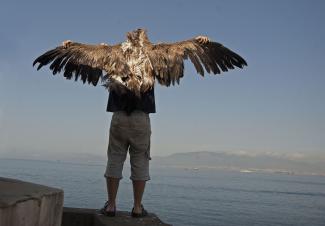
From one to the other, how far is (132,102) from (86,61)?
3.05 ft

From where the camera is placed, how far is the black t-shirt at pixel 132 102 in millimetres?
6622

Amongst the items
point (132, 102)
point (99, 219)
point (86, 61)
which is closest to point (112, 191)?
point (99, 219)

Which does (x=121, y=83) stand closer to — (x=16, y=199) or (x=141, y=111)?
(x=141, y=111)

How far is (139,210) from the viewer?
6.76m

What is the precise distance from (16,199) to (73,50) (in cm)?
342

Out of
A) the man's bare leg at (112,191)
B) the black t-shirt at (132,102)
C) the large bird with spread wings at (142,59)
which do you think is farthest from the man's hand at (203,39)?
the man's bare leg at (112,191)

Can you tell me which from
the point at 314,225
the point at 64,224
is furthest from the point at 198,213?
the point at 64,224

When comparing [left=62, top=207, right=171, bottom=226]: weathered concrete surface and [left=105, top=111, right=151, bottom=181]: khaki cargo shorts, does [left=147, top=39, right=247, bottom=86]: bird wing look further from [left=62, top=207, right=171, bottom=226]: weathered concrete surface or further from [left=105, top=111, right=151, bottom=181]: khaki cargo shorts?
[left=62, top=207, right=171, bottom=226]: weathered concrete surface

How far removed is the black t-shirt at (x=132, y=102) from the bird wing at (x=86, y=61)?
31 cm

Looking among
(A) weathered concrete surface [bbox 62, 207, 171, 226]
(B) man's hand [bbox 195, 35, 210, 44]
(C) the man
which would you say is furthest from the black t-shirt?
(A) weathered concrete surface [bbox 62, 207, 171, 226]

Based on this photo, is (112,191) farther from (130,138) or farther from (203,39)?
(203,39)

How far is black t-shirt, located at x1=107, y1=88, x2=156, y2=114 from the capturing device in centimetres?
662

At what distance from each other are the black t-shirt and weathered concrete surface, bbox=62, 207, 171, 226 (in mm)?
1447

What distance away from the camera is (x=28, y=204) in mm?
4176
